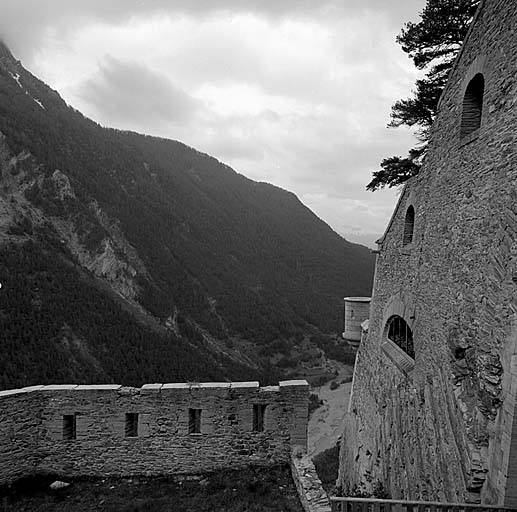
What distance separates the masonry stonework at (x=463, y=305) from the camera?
445cm

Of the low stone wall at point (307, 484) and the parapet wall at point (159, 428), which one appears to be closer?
the low stone wall at point (307, 484)

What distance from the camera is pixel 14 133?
66688mm

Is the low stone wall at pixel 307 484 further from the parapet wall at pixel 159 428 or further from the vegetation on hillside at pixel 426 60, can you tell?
the vegetation on hillside at pixel 426 60

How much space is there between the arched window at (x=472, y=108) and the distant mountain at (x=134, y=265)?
3783 centimetres

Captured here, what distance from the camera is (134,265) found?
68.1m

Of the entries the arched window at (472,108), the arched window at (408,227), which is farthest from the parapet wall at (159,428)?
the arched window at (472,108)

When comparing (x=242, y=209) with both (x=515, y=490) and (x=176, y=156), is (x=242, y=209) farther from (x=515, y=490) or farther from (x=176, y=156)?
(x=515, y=490)

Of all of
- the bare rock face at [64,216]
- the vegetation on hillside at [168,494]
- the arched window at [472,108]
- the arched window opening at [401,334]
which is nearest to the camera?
the arched window at [472,108]

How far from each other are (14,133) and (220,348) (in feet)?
162

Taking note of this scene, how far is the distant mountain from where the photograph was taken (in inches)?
1692

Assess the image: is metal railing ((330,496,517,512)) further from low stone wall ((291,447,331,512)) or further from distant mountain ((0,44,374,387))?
distant mountain ((0,44,374,387))

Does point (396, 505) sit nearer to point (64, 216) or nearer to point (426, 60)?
point (426, 60)

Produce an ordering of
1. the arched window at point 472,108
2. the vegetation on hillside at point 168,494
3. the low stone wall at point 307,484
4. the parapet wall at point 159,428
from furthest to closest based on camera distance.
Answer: the parapet wall at point 159,428 < the vegetation on hillside at point 168,494 < the low stone wall at point 307,484 < the arched window at point 472,108

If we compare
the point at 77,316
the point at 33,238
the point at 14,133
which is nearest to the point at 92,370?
the point at 77,316
